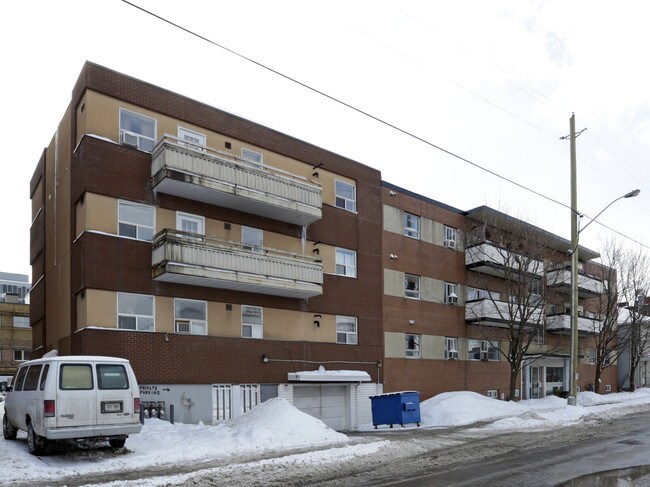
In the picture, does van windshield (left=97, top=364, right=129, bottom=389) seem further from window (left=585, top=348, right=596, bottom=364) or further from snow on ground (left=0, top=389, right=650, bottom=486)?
window (left=585, top=348, right=596, bottom=364)

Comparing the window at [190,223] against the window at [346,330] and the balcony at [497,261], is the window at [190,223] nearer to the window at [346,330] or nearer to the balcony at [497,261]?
the window at [346,330]

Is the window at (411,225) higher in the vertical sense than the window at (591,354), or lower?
higher

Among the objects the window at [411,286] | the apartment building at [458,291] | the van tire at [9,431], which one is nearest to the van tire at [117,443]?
the van tire at [9,431]

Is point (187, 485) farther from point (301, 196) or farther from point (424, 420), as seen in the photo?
point (424, 420)

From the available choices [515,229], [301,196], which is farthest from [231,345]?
[515,229]

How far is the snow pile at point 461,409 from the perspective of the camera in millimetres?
24469

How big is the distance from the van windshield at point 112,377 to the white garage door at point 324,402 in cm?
1147

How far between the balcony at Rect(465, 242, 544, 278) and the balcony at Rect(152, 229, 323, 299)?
12.4m

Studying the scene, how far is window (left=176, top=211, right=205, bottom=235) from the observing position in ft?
69.1

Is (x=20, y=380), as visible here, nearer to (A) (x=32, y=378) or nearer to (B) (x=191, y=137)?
(A) (x=32, y=378)

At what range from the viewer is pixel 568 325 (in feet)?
129

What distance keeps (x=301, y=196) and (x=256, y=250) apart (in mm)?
2889

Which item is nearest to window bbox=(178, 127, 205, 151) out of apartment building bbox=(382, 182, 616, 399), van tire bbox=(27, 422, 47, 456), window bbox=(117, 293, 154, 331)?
window bbox=(117, 293, 154, 331)

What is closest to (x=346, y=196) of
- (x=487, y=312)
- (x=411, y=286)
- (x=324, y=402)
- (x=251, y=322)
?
(x=411, y=286)
